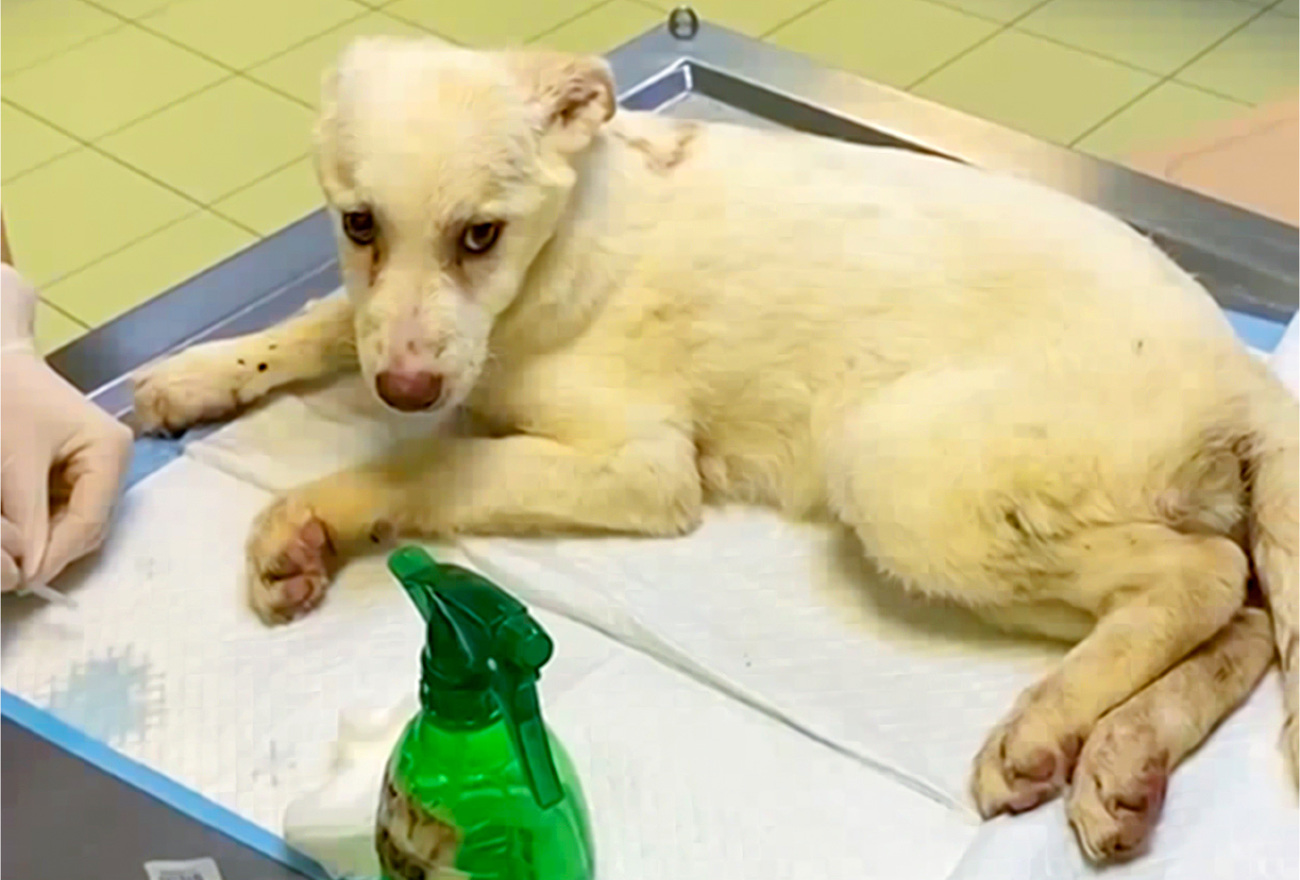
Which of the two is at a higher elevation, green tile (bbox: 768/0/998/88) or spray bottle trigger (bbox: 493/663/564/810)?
spray bottle trigger (bbox: 493/663/564/810)

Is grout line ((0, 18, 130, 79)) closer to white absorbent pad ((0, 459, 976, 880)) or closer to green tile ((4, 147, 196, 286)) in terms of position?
green tile ((4, 147, 196, 286))

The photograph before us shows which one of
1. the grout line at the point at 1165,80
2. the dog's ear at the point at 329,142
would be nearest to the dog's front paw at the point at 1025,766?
the dog's ear at the point at 329,142

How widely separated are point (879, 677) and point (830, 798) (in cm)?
10

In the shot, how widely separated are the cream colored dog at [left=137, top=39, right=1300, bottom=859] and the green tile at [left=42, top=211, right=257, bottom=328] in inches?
28.2

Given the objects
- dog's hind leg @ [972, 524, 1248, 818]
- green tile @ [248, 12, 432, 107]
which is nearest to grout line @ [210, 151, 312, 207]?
green tile @ [248, 12, 432, 107]

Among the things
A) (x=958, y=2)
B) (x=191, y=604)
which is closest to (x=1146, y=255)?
(x=191, y=604)

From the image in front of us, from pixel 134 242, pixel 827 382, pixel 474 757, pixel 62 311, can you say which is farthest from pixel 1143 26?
pixel 474 757

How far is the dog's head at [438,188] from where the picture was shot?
108 cm

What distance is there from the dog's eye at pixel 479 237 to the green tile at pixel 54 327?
872 mm

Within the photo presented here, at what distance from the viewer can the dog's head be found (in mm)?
1082

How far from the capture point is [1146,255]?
1.18m

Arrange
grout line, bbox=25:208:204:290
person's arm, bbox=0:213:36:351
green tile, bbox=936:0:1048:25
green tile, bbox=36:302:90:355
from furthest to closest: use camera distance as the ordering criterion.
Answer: green tile, bbox=936:0:1048:25
grout line, bbox=25:208:204:290
green tile, bbox=36:302:90:355
person's arm, bbox=0:213:36:351

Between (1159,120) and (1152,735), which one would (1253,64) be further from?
(1152,735)

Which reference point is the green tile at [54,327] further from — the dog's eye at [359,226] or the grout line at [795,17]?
the grout line at [795,17]
